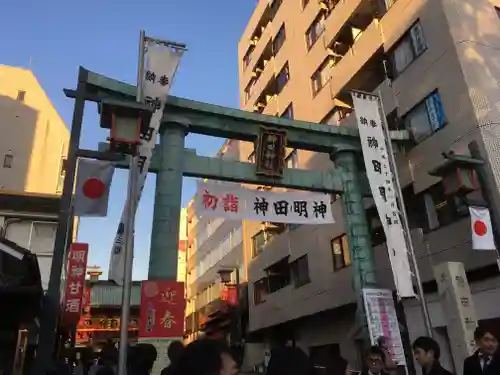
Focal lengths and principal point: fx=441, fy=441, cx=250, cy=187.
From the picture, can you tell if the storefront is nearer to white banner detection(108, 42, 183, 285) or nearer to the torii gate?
the torii gate

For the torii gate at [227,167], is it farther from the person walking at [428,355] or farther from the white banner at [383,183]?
the person walking at [428,355]

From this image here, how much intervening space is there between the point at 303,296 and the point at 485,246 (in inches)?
448

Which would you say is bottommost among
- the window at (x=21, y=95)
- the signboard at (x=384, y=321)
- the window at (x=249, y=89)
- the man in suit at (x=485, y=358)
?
the man in suit at (x=485, y=358)

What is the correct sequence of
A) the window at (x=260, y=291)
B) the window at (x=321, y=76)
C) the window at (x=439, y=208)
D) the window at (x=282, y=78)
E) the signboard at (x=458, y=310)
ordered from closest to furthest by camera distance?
the signboard at (x=458, y=310) → the window at (x=439, y=208) → the window at (x=321, y=76) → the window at (x=282, y=78) → the window at (x=260, y=291)

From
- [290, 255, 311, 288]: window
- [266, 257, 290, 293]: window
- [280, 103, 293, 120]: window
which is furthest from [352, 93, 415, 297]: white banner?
[266, 257, 290, 293]: window

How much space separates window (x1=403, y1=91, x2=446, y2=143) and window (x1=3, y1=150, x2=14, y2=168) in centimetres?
2487

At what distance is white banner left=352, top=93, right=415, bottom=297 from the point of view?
10.0m

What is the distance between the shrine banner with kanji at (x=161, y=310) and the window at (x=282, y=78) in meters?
17.4

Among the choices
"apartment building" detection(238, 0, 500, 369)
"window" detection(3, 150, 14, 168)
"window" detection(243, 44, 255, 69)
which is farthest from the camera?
"window" detection(243, 44, 255, 69)

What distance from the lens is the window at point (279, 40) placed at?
25087mm

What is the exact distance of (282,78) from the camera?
24.7m

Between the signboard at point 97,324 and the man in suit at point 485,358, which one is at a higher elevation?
the signboard at point 97,324

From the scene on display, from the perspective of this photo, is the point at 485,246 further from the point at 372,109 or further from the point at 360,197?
the point at 372,109

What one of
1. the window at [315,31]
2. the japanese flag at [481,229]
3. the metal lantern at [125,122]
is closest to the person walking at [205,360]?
the metal lantern at [125,122]
